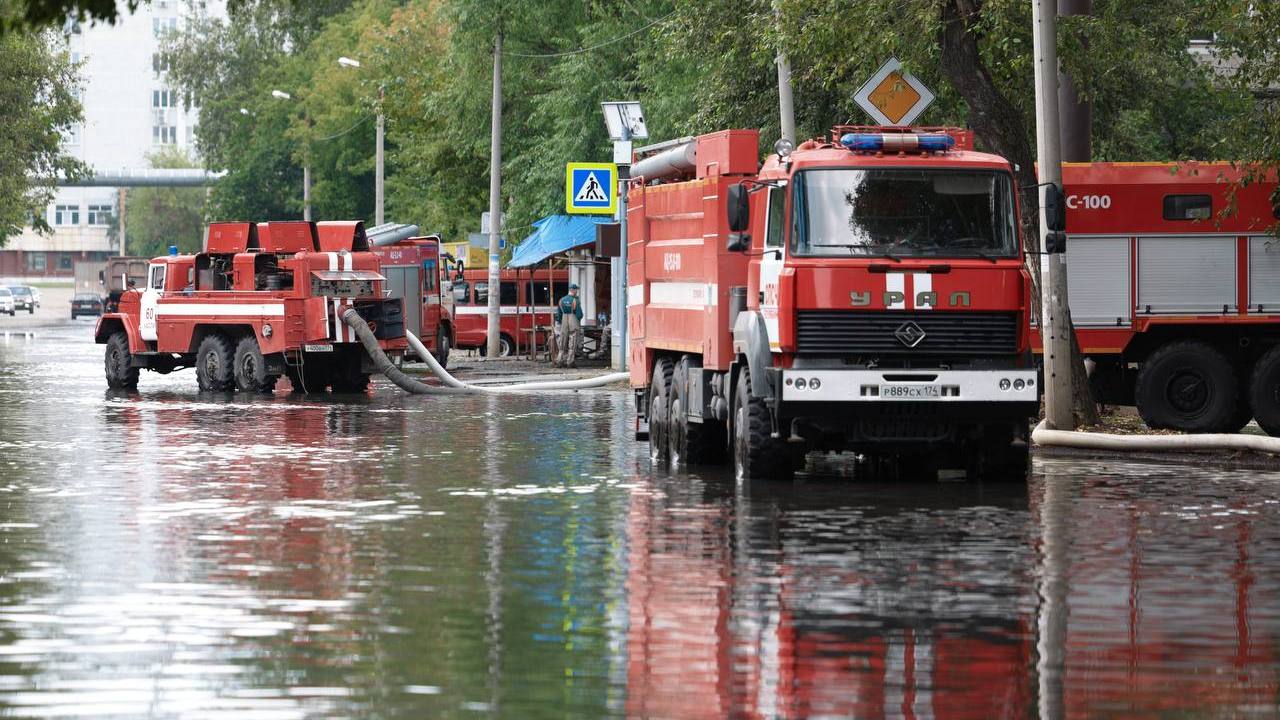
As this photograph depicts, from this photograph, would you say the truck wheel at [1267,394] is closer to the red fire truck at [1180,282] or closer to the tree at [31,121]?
the red fire truck at [1180,282]

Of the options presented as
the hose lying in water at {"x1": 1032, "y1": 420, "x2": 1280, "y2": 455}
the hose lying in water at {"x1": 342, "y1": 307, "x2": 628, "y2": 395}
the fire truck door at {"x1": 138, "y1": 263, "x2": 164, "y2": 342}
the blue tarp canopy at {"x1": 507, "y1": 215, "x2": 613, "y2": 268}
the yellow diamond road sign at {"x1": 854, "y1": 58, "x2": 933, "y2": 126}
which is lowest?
the hose lying in water at {"x1": 1032, "y1": 420, "x2": 1280, "y2": 455}

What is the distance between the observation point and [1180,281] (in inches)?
995

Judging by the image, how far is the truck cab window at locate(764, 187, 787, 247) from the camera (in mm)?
19344

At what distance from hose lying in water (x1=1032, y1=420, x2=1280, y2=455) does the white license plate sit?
4302 mm

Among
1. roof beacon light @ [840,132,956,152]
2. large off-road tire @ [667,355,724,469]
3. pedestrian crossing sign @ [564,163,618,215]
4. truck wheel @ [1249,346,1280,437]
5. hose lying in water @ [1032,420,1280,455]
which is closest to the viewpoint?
roof beacon light @ [840,132,956,152]

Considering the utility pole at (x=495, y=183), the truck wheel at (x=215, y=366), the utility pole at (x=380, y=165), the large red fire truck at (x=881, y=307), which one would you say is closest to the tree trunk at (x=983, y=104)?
the large red fire truck at (x=881, y=307)

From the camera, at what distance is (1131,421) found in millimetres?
26641

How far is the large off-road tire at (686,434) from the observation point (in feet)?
69.5

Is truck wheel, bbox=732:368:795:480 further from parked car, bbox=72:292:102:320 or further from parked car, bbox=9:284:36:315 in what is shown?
parked car, bbox=9:284:36:315

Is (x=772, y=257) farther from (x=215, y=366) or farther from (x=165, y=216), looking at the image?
(x=165, y=216)

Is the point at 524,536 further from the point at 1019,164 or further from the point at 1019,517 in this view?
the point at 1019,164

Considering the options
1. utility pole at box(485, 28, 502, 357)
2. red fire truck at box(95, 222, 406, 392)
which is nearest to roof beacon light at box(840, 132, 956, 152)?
red fire truck at box(95, 222, 406, 392)

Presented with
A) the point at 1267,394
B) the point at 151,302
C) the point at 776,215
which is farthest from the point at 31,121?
the point at 776,215

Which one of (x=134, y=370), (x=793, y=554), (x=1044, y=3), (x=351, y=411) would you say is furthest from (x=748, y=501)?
(x=134, y=370)
